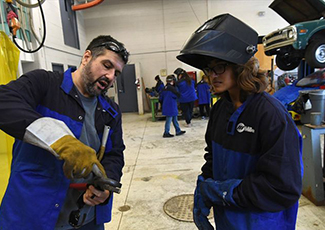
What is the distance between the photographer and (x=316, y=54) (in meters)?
4.27

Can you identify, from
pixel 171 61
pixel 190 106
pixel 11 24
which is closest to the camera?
pixel 11 24

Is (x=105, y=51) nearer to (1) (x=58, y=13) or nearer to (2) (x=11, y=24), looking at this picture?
(2) (x=11, y=24)

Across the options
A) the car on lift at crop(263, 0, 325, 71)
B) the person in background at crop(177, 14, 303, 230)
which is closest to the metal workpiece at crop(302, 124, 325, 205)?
the person in background at crop(177, 14, 303, 230)

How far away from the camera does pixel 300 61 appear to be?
15.8 ft

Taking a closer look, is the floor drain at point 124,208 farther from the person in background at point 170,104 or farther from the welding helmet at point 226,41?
the person in background at point 170,104

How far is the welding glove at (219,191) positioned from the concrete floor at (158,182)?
4.57 feet

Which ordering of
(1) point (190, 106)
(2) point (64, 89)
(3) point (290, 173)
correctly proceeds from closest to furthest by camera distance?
(3) point (290, 173)
(2) point (64, 89)
(1) point (190, 106)

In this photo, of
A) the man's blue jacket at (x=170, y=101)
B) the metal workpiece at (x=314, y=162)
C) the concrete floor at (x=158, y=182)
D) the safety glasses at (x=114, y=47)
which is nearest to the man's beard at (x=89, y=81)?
the safety glasses at (x=114, y=47)

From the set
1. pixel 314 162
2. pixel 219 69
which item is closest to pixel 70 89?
pixel 219 69

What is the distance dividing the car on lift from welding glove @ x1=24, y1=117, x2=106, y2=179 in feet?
15.2

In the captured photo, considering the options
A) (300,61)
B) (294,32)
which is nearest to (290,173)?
(294,32)

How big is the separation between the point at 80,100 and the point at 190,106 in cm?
629

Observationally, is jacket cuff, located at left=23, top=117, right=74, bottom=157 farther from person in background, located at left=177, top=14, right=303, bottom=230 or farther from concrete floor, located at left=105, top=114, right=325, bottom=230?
concrete floor, located at left=105, top=114, right=325, bottom=230

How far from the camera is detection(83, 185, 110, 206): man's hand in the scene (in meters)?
1.16
